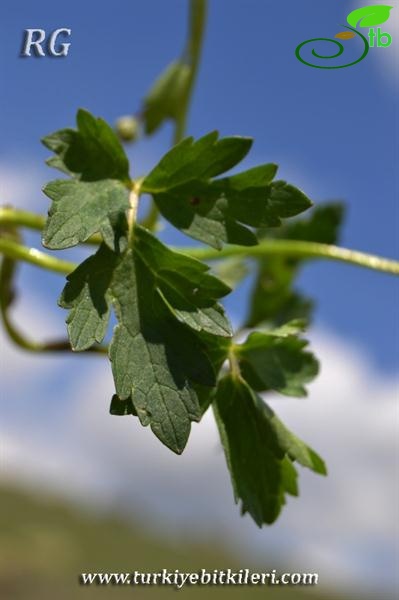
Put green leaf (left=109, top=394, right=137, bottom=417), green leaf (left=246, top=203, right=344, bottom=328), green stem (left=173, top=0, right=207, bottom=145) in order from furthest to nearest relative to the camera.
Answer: green leaf (left=246, top=203, right=344, bottom=328) → green stem (left=173, top=0, right=207, bottom=145) → green leaf (left=109, top=394, right=137, bottom=417)

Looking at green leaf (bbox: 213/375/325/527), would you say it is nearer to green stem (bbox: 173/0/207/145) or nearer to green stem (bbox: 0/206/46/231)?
green stem (bbox: 0/206/46/231)

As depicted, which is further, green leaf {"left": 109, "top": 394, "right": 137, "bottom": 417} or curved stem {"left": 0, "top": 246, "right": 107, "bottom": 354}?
curved stem {"left": 0, "top": 246, "right": 107, "bottom": 354}

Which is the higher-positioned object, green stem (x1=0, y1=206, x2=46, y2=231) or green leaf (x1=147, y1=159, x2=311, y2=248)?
green leaf (x1=147, y1=159, x2=311, y2=248)

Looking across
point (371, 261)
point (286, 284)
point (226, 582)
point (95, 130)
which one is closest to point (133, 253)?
point (95, 130)

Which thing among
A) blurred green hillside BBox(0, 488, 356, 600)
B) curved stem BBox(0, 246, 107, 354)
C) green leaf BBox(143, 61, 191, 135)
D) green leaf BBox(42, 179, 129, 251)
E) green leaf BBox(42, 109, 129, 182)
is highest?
green leaf BBox(143, 61, 191, 135)

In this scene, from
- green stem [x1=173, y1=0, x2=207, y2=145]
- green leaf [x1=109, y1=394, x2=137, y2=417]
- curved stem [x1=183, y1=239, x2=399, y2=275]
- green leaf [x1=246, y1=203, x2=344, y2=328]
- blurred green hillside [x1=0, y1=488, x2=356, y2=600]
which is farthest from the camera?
blurred green hillside [x1=0, y1=488, x2=356, y2=600]

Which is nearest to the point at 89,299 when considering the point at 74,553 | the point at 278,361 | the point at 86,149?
the point at 86,149

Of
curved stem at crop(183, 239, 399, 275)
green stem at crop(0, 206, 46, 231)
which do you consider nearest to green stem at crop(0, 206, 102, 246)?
green stem at crop(0, 206, 46, 231)
